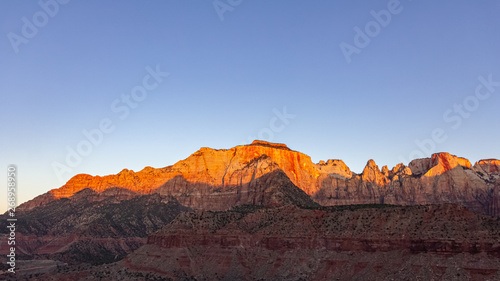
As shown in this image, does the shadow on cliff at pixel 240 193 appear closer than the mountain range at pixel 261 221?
No

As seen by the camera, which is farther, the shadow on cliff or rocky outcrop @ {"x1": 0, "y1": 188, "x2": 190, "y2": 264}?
rocky outcrop @ {"x1": 0, "y1": 188, "x2": 190, "y2": 264}

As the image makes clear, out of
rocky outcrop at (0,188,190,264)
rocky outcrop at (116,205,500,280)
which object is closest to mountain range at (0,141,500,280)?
rocky outcrop at (116,205,500,280)

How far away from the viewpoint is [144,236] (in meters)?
156

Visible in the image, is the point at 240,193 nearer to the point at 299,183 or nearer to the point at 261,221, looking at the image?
the point at 299,183

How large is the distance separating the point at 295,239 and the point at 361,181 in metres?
113

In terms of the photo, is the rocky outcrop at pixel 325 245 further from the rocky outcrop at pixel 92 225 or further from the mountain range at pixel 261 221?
the rocky outcrop at pixel 92 225

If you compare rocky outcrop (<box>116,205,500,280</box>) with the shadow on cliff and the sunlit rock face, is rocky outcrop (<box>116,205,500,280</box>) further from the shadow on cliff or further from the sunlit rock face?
the sunlit rock face

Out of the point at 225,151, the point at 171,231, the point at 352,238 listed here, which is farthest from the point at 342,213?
the point at 225,151

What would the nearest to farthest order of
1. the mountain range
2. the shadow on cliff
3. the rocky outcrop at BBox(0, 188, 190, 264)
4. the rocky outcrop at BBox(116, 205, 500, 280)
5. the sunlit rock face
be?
the rocky outcrop at BBox(116, 205, 500, 280), the mountain range, the shadow on cliff, the rocky outcrop at BBox(0, 188, 190, 264), the sunlit rock face

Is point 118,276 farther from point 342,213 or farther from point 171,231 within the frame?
point 342,213

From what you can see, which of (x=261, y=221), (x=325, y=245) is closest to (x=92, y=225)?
(x=261, y=221)

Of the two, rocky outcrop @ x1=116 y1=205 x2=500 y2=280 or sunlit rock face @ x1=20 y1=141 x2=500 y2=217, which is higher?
sunlit rock face @ x1=20 y1=141 x2=500 y2=217

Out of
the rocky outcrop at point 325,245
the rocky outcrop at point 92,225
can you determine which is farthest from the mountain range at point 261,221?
the rocky outcrop at point 92,225

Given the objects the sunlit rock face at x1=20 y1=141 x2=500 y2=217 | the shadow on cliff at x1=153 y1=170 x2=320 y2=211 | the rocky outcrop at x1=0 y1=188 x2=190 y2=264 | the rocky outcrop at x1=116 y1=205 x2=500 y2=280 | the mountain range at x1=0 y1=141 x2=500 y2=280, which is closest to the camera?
the rocky outcrop at x1=116 y1=205 x2=500 y2=280
